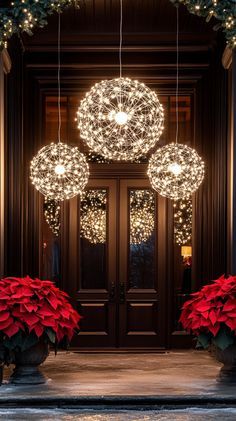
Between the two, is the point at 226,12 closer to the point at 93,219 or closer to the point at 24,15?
the point at 24,15

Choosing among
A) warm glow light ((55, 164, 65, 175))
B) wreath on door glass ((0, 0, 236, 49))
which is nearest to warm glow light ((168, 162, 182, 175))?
warm glow light ((55, 164, 65, 175))

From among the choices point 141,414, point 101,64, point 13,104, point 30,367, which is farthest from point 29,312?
point 101,64

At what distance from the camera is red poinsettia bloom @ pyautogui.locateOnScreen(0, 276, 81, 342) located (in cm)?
967

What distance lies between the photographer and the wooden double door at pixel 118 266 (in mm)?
13539

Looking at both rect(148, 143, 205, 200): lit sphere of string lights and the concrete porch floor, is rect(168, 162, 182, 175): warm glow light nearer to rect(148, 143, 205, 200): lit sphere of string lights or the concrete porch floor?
rect(148, 143, 205, 200): lit sphere of string lights

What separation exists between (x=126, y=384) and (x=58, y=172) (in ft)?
9.53

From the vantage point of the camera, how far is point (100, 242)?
13.6 meters

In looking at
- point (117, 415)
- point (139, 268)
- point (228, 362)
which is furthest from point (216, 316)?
point (139, 268)

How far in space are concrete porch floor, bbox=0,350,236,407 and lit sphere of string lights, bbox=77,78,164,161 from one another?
251cm

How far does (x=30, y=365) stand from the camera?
10.0 meters

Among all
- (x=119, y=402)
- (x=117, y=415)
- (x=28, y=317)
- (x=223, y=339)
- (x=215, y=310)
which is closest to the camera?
(x=117, y=415)

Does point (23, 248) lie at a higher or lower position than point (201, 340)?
higher

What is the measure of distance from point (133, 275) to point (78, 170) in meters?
2.53

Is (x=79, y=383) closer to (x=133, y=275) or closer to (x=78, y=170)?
(x=78, y=170)
